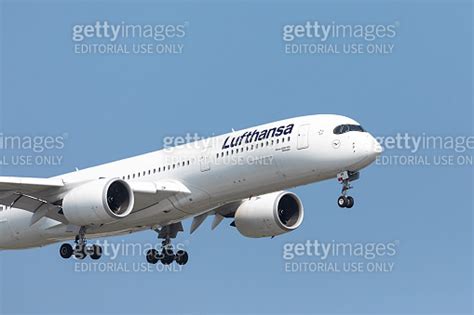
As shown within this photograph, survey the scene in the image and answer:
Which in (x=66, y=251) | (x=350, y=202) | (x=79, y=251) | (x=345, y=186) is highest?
(x=345, y=186)

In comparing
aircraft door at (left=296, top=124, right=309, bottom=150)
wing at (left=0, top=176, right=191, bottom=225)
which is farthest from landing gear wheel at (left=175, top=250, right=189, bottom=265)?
aircraft door at (left=296, top=124, right=309, bottom=150)

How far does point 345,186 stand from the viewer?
174 ft

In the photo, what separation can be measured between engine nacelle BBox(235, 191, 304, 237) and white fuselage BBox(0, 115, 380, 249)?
3900mm

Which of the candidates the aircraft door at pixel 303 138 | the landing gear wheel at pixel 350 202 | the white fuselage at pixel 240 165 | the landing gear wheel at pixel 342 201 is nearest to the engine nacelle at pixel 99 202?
the white fuselage at pixel 240 165

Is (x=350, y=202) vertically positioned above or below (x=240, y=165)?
below

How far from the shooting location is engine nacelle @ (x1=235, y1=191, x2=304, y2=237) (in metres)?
60.2

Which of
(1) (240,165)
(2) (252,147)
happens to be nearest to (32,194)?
(1) (240,165)

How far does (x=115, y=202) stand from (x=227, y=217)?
747 cm

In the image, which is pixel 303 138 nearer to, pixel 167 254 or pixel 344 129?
pixel 344 129

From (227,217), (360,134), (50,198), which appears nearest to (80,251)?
(50,198)

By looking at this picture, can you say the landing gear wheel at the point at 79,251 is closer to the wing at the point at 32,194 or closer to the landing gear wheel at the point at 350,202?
the wing at the point at 32,194

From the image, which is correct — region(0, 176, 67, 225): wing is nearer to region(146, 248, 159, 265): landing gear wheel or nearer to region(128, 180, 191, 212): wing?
region(128, 180, 191, 212): wing

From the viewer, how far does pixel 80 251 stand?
5750 centimetres

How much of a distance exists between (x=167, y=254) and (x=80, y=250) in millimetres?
5502
